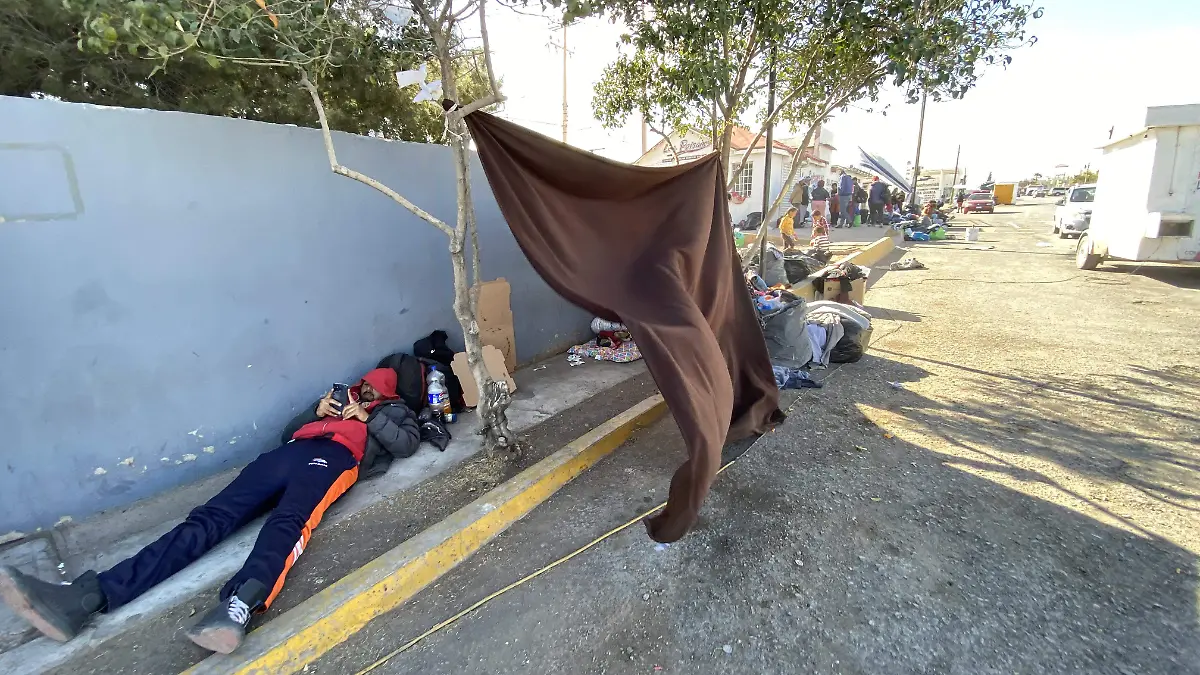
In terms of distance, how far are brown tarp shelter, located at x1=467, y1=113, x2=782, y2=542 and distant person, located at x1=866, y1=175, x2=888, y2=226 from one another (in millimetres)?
19356

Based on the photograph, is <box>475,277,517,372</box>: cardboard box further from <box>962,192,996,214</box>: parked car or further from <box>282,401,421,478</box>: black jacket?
<box>962,192,996,214</box>: parked car

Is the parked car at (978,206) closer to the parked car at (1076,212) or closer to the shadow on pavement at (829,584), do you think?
the parked car at (1076,212)

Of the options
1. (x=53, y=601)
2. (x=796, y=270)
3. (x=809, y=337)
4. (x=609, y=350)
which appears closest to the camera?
(x=53, y=601)

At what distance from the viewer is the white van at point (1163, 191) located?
8562mm

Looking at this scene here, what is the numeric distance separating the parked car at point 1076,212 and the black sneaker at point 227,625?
21.1 metres

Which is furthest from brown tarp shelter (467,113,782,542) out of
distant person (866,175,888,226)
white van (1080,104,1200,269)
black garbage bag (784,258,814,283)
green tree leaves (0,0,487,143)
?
distant person (866,175,888,226)

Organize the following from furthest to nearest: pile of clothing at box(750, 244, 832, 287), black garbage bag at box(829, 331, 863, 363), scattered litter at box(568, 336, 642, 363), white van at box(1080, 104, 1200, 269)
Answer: white van at box(1080, 104, 1200, 269), pile of clothing at box(750, 244, 832, 287), scattered litter at box(568, 336, 642, 363), black garbage bag at box(829, 331, 863, 363)

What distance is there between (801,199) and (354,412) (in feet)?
52.8

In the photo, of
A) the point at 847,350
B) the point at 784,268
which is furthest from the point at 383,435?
the point at 784,268

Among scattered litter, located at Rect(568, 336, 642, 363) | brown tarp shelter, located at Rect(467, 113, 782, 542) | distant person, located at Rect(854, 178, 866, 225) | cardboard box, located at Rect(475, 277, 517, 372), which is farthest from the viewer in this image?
distant person, located at Rect(854, 178, 866, 225)

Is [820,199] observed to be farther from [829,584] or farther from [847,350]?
[829,584]

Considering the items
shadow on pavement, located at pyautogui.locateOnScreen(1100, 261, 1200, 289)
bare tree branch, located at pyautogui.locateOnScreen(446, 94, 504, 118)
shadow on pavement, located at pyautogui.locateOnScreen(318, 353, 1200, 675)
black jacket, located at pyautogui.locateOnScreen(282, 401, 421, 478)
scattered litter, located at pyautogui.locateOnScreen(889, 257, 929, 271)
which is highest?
bare tree branch, located at pyautogui.locateOnScreen(446, 94, 504, 118)

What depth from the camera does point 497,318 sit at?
16.4 feet

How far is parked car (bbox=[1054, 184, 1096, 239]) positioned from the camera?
16222 mm
